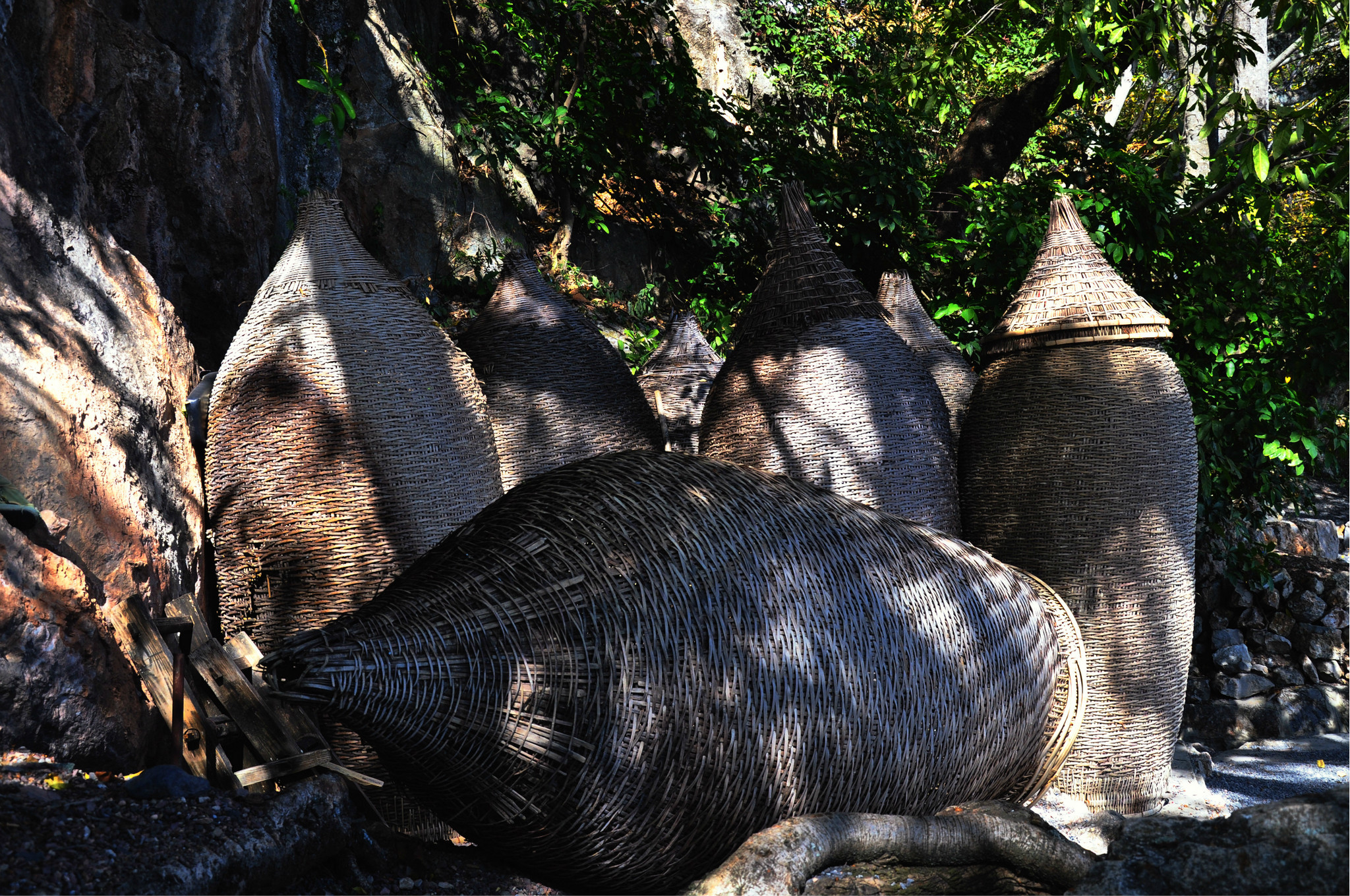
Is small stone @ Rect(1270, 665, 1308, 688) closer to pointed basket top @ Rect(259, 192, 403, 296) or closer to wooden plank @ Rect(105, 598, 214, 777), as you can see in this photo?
pointed basket top @ Rect(259, 192, 403, 296)

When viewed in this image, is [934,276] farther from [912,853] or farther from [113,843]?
[113,843]

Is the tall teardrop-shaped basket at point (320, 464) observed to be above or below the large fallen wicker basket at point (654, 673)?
above

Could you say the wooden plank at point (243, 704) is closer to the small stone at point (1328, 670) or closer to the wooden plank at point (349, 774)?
the wooden plank at point (349, 774)

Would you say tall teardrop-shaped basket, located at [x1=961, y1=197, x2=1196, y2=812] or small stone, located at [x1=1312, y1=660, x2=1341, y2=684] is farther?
small stone, located at [x1=1312, y1=660, x2=1341, y2=684]

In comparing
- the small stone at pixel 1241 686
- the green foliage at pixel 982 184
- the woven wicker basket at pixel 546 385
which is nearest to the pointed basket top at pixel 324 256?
the woven wicker basket at pixel 546 385

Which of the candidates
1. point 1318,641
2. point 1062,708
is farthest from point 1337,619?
point 1062,708

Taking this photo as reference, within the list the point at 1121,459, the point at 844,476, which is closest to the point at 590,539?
the point at 844,476

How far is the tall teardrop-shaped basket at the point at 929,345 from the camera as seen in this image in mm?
5074

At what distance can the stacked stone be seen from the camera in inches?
258

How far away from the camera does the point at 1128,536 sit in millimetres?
3863

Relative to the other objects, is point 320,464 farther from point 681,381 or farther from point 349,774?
point 681,381

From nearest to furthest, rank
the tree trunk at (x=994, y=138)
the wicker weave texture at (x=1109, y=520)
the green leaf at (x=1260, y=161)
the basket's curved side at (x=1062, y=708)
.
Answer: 1. the basket's curved side at (x=1062, y=708)
2. the green leaf at (x=1260, y=161)
3. the wicker weave texture at (x=1109, y=520)
4. the tree trunk at (x=994, y=138)

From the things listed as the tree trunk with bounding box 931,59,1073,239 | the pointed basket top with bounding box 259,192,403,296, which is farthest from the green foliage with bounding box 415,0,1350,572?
the pointed basket top with bounding box 259,192,403,296

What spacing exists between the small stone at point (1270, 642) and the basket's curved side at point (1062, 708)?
500 centimetres
